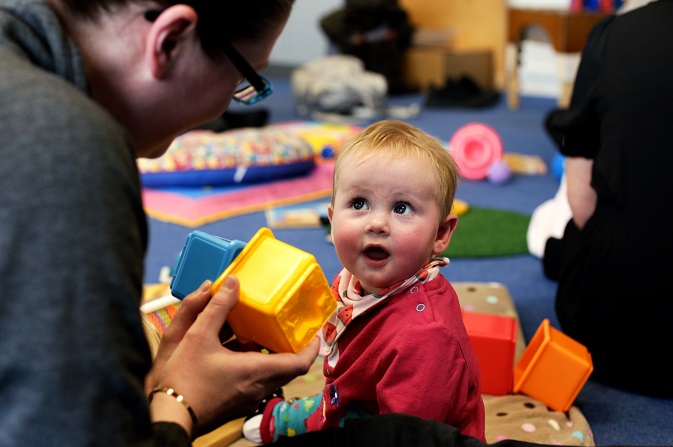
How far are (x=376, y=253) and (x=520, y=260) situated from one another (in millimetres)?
1355

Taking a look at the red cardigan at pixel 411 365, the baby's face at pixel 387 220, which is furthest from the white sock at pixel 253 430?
the baby's face at pixel 387 220

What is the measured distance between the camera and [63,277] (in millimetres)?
584

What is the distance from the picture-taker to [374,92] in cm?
475

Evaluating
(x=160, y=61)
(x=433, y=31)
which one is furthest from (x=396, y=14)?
(x=160, y=61)

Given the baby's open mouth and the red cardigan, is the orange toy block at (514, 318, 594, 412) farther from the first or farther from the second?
the baby's open mouth

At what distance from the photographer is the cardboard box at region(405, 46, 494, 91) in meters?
5.58

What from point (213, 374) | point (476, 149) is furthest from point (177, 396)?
point (476, 149)

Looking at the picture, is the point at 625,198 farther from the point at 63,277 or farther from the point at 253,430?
the point at 63,277

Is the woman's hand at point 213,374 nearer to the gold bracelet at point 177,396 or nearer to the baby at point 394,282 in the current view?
the gold bracelet at point 177,396

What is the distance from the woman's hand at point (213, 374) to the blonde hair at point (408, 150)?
381 millimetres

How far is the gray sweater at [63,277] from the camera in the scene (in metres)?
0.58

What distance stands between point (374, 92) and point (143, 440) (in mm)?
4233

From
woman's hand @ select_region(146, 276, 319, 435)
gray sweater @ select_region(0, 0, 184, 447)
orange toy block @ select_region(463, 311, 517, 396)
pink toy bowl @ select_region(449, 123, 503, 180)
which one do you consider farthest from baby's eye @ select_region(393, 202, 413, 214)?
pink toy bowl @ select_region(449, 123, 503, 180)

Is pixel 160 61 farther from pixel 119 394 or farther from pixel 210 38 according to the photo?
pixel 119 394
